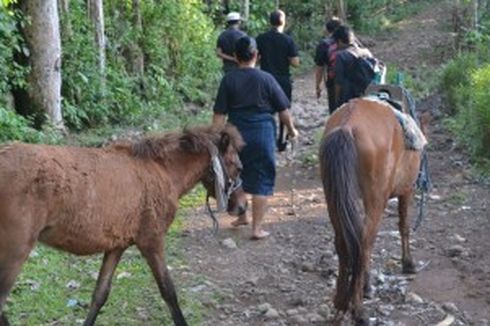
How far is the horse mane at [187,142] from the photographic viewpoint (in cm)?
577

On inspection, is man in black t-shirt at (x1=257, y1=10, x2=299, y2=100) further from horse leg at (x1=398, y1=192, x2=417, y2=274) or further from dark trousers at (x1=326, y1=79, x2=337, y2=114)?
horse leg at (x1=398, y1=192, x2=417, y2=274)

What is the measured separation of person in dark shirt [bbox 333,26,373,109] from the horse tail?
358 cm

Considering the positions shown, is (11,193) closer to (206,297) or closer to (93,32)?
(206,297)

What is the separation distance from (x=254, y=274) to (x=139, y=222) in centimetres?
203

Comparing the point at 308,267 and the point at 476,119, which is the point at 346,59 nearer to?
the point at 476,119

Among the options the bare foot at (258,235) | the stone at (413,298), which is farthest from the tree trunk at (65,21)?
Result: the stone at (413,298)

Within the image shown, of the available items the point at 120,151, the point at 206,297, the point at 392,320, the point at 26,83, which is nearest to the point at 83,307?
the point at 206,297

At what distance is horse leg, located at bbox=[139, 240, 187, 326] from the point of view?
5578mm

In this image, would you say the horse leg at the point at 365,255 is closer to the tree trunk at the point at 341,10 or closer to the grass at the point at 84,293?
the grass at the point at 84,293

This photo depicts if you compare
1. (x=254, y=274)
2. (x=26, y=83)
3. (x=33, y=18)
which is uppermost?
(x=33, y=18)

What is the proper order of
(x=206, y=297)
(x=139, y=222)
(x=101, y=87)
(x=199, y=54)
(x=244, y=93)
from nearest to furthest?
(x=139, y=222) → (x=206, y=297) → (x=244, y=93) → (x=101, y=87) → (x=199, y=54)

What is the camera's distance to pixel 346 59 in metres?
9.46

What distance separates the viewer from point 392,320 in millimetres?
6078

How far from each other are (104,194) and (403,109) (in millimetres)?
3508
